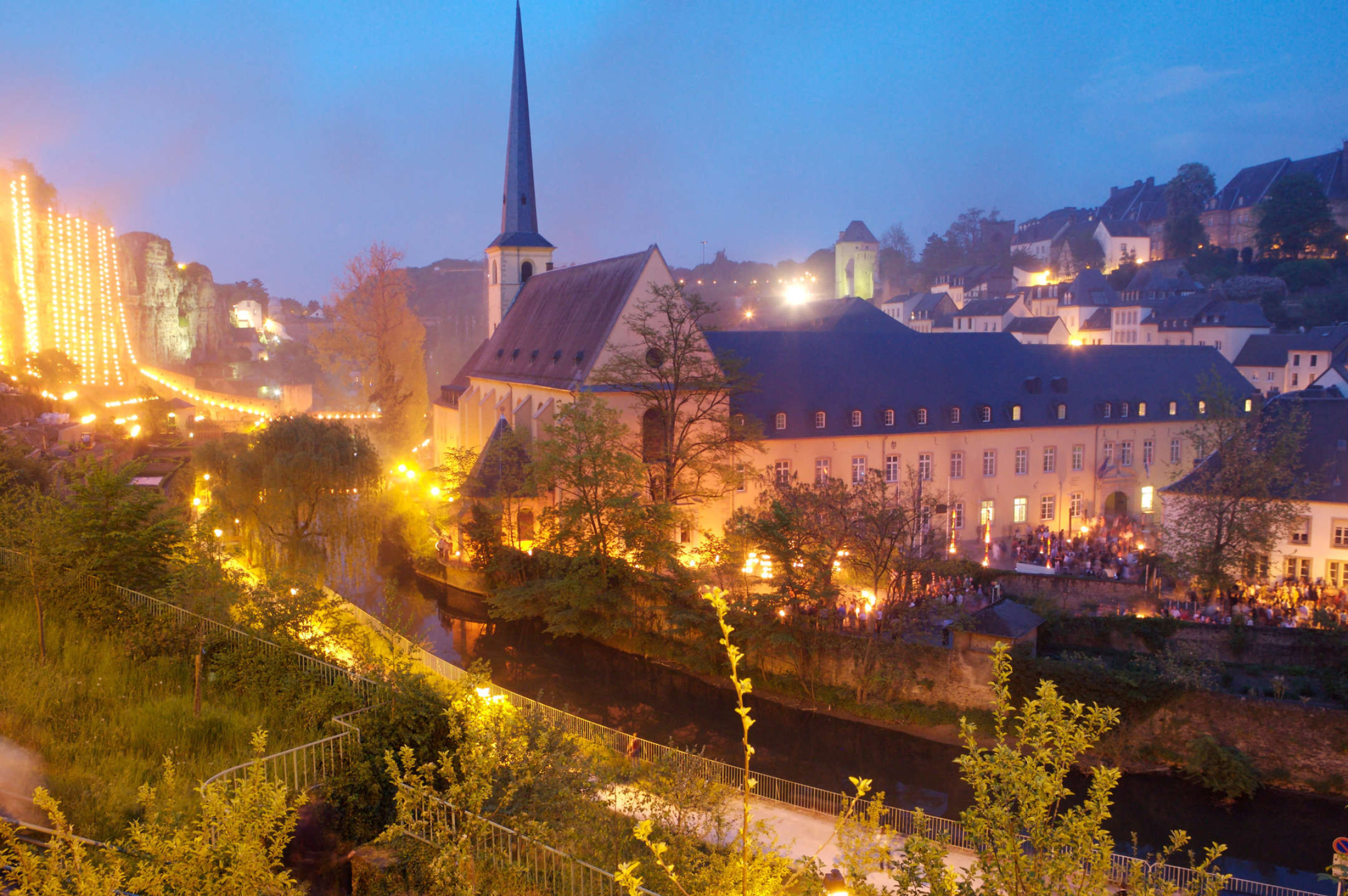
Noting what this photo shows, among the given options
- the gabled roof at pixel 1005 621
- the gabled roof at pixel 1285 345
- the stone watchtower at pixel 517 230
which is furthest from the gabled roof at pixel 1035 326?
the gabled roof at pixel 1005 621

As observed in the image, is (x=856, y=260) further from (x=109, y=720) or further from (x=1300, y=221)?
(x=109, y=720)

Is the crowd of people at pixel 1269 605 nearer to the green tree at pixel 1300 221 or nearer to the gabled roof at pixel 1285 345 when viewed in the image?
the gabled roof at pixel 1285 345

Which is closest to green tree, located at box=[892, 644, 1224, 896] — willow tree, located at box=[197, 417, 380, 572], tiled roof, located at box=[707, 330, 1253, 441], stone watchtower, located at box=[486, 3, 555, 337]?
willow tree, located at box=[197, 417, 380, 572]

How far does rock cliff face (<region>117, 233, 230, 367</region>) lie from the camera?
6450 cm

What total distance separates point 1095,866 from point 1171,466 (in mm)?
38841

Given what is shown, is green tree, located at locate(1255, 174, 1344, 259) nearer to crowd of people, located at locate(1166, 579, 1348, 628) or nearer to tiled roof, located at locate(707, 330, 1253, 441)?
tiled roof, located at locate(707, 330, 1253, 441)

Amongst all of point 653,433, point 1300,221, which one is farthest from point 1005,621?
point 1300,221

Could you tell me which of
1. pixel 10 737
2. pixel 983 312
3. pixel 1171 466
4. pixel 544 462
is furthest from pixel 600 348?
pixel 983 312

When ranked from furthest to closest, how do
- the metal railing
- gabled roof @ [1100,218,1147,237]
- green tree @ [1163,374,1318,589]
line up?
1. gabled roof @ [1100,218,1147,237]
2. green tree @ [1163,374,1318,589]
3. the metal railing

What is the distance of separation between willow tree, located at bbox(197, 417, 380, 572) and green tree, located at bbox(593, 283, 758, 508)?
27.4 ft

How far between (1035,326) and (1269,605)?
1584 inches

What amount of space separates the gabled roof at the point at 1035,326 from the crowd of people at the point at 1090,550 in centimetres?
2709

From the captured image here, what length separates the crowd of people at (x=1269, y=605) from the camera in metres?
22.7

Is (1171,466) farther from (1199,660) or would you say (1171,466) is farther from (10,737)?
(10,737)
